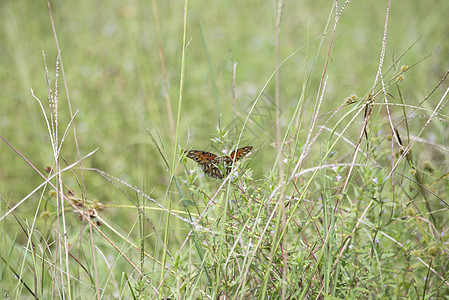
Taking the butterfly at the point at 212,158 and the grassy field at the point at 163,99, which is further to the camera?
the grassy field at the point at 163,99

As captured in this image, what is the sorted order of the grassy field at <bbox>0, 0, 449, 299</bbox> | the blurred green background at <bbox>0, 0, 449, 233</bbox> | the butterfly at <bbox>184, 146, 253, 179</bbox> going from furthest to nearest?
the blurred green background at <bbox>0, 0, 449, 233</bbox> → the grassy field at <bbox>0, 0, 449, 299</bbox> → the butterfly at <bbox>184, 146, 253, 179</bbox>

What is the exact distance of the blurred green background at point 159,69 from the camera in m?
3.45

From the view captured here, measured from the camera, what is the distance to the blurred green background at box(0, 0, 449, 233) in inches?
136

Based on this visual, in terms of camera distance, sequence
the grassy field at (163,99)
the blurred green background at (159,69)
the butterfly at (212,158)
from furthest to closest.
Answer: the blurred green background at (159,69)
the grassy field at (163,99)
the butterfly at (212,158)

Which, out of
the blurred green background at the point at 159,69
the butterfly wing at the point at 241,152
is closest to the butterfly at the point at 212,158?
the butterfly wing at the point at 241,152

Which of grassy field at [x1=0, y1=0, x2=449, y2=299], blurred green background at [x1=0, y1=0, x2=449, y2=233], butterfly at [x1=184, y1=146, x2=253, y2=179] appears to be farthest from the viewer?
blurred green background at [x1=0, y1=0, x2=449, y2=233]

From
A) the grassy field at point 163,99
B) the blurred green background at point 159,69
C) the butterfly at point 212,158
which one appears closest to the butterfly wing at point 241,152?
the butterfly at point 212,158

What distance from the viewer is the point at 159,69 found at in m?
4.24

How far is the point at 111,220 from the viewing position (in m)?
3.10

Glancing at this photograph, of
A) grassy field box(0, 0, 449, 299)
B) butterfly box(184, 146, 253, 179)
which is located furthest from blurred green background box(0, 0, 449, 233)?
butterfly box(184, 146, 253, 179)

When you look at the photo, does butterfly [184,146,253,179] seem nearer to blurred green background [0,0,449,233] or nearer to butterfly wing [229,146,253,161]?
butterfly wing [229,146,253,161]

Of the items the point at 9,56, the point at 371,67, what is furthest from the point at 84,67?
the point at 371,67

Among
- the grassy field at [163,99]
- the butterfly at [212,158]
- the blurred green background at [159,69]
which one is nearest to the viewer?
the butterfly at [212,158]

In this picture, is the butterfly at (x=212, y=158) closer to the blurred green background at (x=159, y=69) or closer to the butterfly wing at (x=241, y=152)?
the butterfly wing at (x=241, y=152)
